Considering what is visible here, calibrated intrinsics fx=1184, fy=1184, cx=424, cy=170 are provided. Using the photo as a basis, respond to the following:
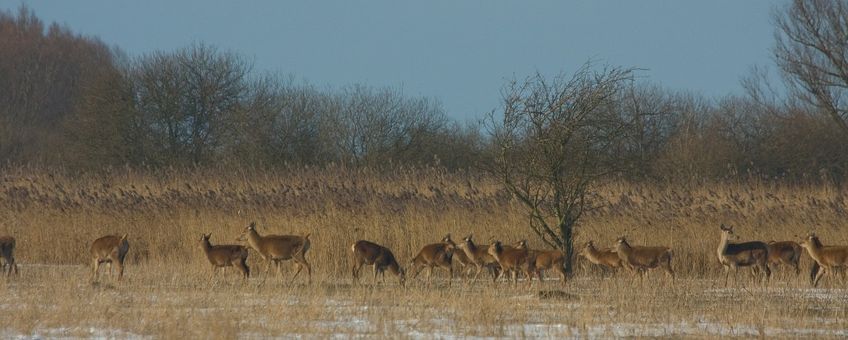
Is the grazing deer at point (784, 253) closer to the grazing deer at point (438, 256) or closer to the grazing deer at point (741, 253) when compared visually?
the grazing deer at point (741, 253)

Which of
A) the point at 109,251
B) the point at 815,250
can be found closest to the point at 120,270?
the point at 109,251

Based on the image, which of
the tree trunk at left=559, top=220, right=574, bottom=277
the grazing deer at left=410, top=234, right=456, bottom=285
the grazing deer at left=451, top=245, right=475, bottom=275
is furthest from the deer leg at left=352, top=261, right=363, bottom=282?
the tree trunk at left=559, top=220, right=574, bottom=277

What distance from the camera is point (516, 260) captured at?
54.4 feet

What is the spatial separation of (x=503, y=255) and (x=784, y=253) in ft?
14.3

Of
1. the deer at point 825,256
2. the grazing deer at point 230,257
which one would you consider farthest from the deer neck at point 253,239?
the deer at point 825,256

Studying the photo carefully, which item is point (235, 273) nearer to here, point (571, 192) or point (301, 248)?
point (301, 248)

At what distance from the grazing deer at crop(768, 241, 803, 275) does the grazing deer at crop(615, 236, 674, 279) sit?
164 cm

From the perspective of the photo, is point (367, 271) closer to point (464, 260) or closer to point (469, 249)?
point (464, 260)

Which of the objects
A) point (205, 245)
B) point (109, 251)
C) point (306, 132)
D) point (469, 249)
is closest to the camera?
point (109, 251)

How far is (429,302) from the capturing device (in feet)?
43.9

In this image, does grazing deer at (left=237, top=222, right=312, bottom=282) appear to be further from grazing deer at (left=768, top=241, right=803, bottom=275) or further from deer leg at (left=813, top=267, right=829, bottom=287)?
deer leg at (left=813, top=267, right=829, bottom=287)

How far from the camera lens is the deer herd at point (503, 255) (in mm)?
16688

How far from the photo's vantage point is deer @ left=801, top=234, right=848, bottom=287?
54.5ft

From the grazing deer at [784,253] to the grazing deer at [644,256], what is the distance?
164cm
